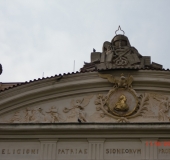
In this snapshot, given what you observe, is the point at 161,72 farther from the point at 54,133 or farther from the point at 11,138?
the point at 11,138

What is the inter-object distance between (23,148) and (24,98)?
1.79 meters

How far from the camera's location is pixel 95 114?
1492 cm

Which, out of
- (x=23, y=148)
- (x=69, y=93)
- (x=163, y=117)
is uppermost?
(x=69, y=93)

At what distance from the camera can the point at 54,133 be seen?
47.5ft

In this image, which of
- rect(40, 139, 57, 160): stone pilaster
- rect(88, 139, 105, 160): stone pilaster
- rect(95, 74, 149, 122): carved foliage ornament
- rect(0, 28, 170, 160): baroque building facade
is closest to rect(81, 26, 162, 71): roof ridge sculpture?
rect(0, 28, 170, 160): baroque building facade

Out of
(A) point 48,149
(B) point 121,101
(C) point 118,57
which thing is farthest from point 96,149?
(C) point 118,57

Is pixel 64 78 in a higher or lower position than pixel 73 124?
higher

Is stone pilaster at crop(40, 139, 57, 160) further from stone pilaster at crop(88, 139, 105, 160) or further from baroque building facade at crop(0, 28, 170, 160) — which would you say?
stone pilaster at crop(88, 139, 105, 160)

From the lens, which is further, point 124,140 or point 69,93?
point 69,93

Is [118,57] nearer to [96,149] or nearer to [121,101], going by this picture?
[121,101]

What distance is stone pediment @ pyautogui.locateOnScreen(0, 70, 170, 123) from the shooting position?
14828mm

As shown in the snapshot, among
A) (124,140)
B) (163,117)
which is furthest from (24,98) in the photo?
(163,117)

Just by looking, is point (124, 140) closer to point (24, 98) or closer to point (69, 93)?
point (69, 93)

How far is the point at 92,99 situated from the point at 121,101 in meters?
0.99
